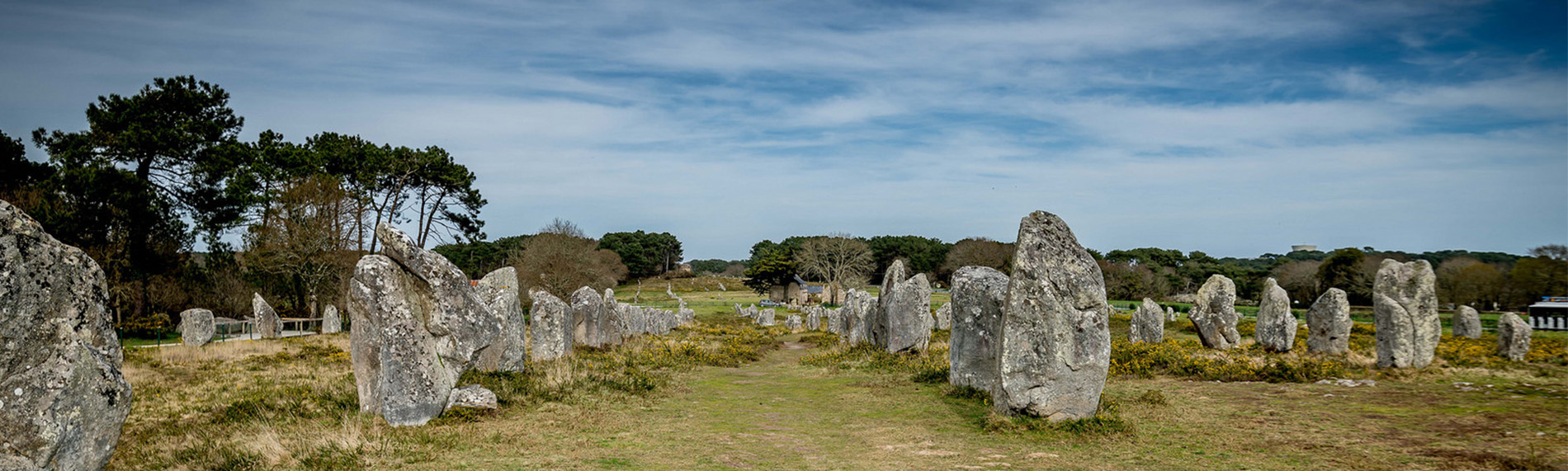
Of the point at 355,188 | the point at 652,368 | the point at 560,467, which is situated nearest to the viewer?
the point at 560,467

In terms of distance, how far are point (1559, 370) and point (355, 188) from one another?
50491mm

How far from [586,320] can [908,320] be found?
903 centimetres

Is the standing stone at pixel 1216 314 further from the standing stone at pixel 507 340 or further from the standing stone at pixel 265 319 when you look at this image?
the standing stone at pixel 265 319

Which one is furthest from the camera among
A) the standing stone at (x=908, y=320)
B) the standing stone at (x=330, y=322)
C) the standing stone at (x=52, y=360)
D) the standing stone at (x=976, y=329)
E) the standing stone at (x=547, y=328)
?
the standing stone at (x=330, y=322)

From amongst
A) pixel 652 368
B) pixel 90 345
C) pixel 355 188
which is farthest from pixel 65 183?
pixel 90 345

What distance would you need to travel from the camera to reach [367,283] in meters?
10.0

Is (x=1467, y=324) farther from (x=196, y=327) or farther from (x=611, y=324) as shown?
(x=196, y=327)

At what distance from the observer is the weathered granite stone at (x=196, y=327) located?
24.7 meters

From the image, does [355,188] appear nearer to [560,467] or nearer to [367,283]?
[367,283]

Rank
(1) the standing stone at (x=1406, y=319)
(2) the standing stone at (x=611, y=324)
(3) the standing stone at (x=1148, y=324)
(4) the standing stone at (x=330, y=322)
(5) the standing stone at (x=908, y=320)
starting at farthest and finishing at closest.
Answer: (4) the standing stone at (x=330, y=322) → (3) the standing stone at (x=1148, y=324) → (2) the standing stone at (x=611, y=324) → (5) the standing stone at (x=908, y=320) → (1) the standing stone at (x=1406, y=319)

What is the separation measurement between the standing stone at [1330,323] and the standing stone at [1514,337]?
2.73 m

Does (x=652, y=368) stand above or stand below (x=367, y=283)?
below

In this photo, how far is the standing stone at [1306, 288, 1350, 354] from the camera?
18172 mm

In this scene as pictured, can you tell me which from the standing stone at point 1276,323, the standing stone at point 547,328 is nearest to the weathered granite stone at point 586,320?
the standing stone at point 547,328
